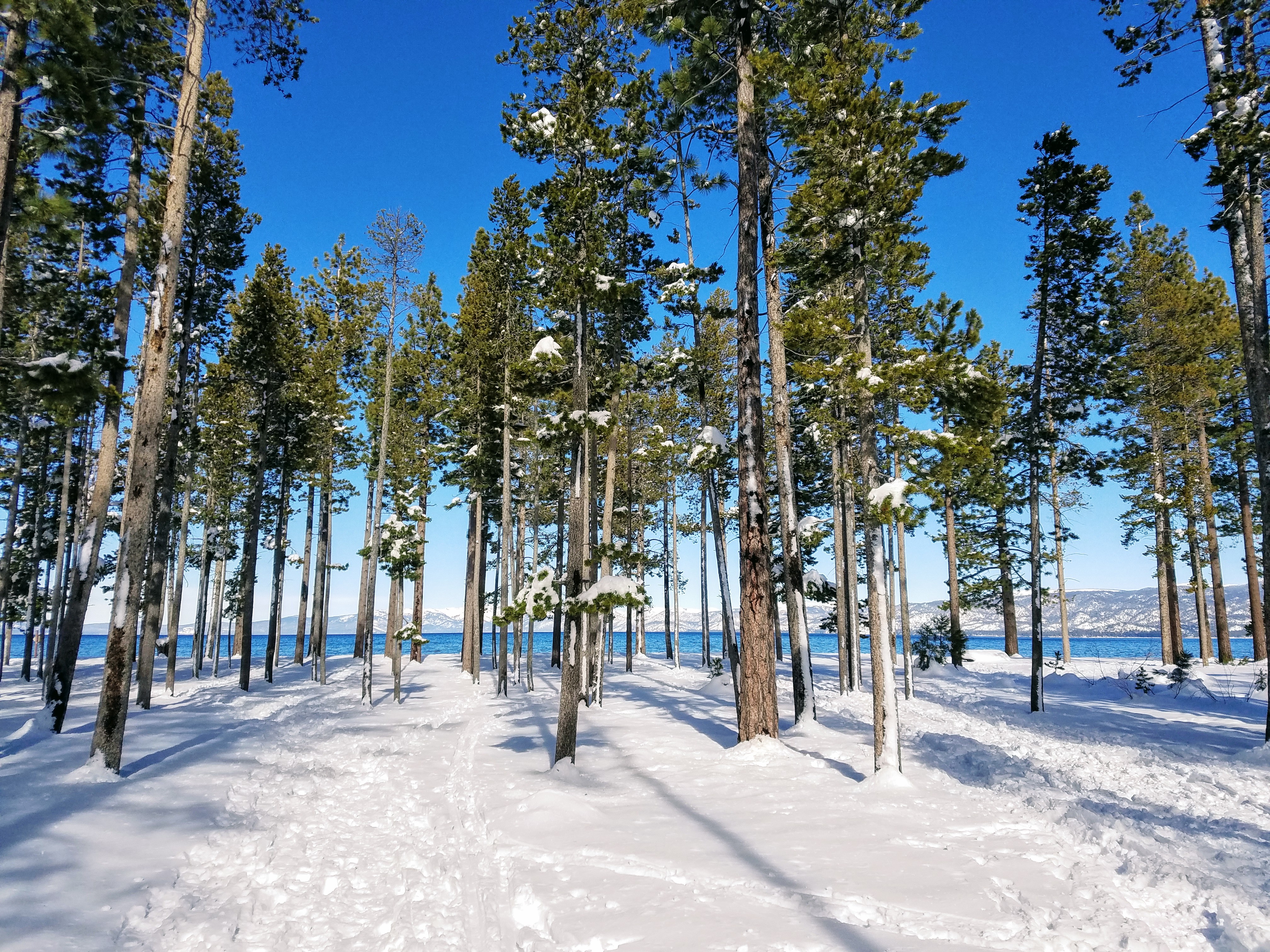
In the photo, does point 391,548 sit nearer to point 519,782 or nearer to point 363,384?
point 363,384

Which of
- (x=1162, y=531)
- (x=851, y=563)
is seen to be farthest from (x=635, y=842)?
(x=1162, y=531)

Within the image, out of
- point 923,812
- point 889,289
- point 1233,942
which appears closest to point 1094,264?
point 889,289

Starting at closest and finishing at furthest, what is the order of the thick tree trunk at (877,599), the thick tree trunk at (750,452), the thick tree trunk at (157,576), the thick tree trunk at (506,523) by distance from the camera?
1. the thick tree trunk at (877,599)
2. the thick tree trunk at (750,452)
3. the thick tree trunk at (157,576)
4. the thick tree trunk at (506,523)

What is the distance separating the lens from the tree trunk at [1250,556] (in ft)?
75.2

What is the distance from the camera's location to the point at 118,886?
5.02 meters

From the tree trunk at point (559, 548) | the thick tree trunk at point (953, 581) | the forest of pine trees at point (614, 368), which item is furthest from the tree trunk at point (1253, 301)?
the tree trunk at point (559, 548)

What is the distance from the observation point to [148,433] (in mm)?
9352

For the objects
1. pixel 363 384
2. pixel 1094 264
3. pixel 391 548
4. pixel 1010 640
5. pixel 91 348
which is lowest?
pixel 1010 640

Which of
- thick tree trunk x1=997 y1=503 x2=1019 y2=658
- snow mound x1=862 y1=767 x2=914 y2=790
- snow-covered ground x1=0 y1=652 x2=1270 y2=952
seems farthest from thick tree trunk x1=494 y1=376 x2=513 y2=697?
thick tree trunk x1=997 y1=503 x2=1019 y2=658

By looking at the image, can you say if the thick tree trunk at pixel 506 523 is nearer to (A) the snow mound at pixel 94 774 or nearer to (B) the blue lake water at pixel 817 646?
(A) the snow mound at pixel 94 774

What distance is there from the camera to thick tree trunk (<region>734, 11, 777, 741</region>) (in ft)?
35.4

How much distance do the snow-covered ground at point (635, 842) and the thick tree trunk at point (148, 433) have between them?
1075 millimetres

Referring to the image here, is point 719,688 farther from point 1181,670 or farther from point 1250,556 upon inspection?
point 1250,556

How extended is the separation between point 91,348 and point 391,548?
11.6 metres
